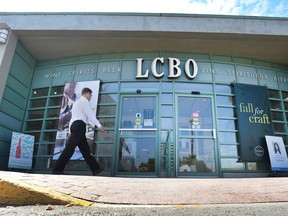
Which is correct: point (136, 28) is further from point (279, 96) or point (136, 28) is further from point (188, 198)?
point (188, 198)

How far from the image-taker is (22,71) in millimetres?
8023

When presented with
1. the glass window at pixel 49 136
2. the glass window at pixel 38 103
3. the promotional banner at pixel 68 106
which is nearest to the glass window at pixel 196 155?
the promotional banner at pixel 68 106

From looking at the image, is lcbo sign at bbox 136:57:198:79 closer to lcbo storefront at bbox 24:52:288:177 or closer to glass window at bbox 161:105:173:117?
lcbo storefront at bbox 24:52:288:177

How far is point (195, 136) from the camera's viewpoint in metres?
6.91

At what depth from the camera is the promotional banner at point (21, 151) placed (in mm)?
6613

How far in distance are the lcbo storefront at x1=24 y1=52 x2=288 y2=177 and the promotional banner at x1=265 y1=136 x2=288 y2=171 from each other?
23 cm

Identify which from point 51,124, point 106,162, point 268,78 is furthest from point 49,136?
point 268,78

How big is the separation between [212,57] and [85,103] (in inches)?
187

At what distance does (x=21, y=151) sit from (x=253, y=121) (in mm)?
7284

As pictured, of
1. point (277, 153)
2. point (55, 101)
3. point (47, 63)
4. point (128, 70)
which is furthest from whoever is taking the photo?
point (47, 63)

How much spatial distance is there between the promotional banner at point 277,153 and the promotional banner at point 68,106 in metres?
5.50

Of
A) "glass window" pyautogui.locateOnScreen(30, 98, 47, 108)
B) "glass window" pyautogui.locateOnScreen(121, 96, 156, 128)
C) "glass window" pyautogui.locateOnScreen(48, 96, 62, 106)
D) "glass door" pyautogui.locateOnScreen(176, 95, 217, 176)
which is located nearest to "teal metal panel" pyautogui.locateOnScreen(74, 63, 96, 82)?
"glass window" pyautogui.locateOnScreen(48, 96, 62, 106)

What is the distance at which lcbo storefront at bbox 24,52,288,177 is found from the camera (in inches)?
265

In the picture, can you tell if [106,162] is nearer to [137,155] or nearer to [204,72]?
[137,155]
